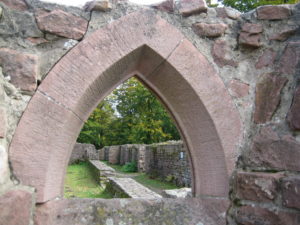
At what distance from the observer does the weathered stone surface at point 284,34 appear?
6.14 ft

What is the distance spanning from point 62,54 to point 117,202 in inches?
39.6

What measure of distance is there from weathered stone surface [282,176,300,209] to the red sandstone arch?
1.17ft

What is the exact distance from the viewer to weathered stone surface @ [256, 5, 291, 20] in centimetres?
191

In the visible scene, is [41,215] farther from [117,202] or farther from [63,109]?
[63,109]

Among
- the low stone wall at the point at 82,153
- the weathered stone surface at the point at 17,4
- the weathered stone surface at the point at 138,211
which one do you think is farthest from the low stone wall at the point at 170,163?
the low stone wall at the point at 82,153

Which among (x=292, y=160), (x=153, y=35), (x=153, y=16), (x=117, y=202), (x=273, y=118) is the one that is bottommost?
(x=117, y=202)

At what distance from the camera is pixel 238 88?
1.93 meters

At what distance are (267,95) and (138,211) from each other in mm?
1168

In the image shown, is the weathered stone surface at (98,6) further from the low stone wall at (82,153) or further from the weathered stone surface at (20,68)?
the low stone wall at (82,153)

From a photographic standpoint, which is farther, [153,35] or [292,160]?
[153,35]

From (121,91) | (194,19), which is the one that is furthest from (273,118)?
(121,91)

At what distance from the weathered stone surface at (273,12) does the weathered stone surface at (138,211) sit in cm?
133

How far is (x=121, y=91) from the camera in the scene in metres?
22.3

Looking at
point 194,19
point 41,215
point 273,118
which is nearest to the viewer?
point 41,215
